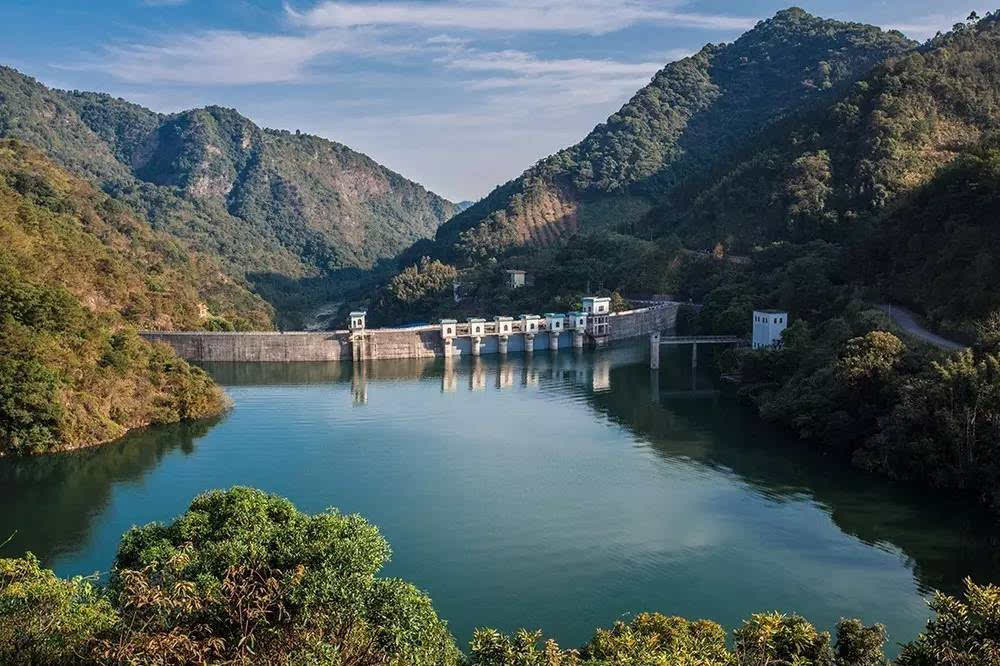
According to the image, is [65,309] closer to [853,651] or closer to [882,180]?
[853,651]

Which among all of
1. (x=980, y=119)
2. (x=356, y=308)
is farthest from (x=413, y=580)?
(x=356, y=308)

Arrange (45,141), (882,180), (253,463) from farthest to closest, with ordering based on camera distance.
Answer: (45,141), (882,180), (253,463)

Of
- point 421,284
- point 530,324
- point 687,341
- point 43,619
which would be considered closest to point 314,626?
point 43,619

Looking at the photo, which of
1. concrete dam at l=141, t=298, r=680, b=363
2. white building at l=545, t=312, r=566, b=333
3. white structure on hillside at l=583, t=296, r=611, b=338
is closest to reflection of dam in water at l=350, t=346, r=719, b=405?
concrete dam at l=141, t=298, r=680, b=363

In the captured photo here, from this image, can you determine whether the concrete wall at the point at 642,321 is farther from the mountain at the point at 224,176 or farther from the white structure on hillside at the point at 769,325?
the mountain at the point at 224,176

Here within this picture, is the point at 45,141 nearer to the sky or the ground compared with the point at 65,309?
nearer to the sky

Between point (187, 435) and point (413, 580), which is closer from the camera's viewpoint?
point (413, 580)

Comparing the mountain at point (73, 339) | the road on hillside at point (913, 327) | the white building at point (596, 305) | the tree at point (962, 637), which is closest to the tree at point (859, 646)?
the tree at point (962, 637)
